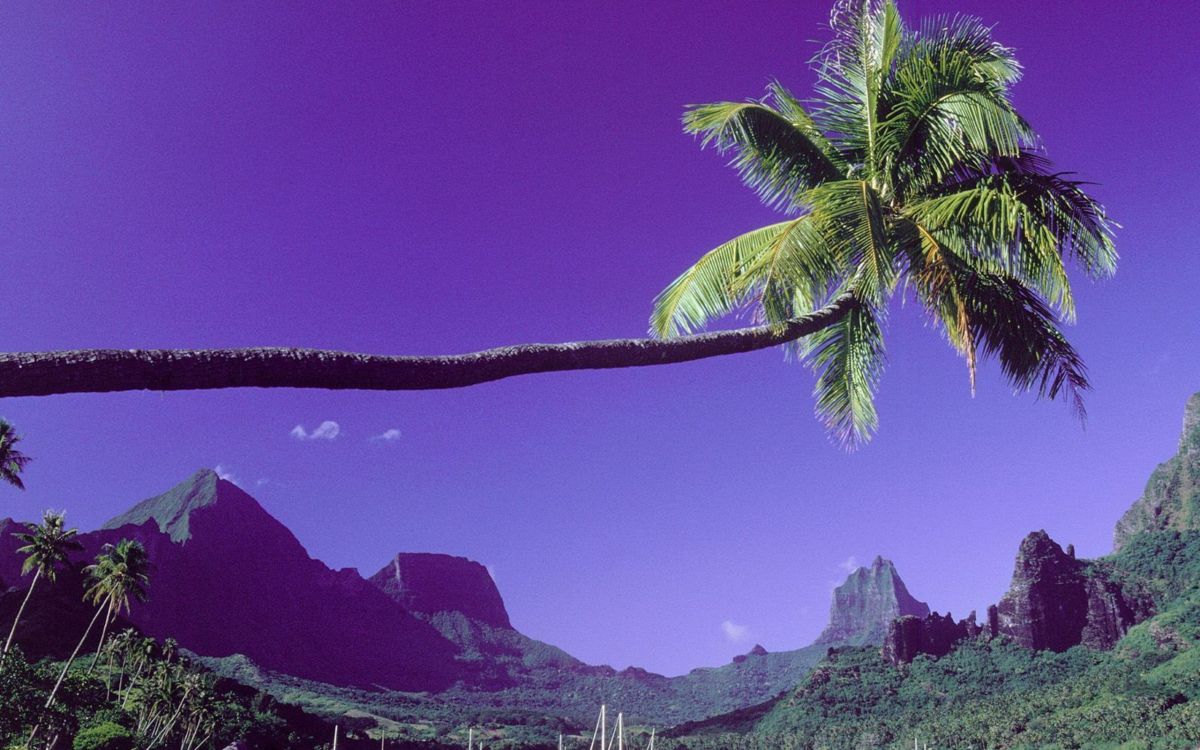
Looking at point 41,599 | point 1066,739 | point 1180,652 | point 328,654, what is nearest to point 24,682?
point 41,599

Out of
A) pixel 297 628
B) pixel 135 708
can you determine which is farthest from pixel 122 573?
pixel 297 628

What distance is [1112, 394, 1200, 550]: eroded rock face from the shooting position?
359ft

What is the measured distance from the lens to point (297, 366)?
2908 millimetres

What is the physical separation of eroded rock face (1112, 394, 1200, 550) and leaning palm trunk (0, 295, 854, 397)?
12980 centimetres

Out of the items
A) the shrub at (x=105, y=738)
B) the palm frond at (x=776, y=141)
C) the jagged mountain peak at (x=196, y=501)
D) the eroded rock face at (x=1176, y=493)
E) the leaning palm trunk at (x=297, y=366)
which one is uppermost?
the jagged mountain peak at (x=196, y=501)

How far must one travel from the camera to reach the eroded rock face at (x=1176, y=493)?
109 meters

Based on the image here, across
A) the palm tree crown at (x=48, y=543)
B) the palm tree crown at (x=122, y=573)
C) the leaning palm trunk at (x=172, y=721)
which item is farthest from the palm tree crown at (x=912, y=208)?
the leaning palm trunk at (x=172, y=721)

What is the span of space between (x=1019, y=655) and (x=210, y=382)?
385ft

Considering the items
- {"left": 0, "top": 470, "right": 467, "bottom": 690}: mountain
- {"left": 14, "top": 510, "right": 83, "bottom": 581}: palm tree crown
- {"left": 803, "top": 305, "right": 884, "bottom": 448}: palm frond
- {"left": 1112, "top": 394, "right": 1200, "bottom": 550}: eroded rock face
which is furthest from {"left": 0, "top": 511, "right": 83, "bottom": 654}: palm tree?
{"left": 1112, "top": 394, "right": 1200, "bottom": 550}: eroded rock face

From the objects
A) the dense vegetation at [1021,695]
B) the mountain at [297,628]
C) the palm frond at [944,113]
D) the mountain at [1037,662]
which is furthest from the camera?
the mountain at [297,628]

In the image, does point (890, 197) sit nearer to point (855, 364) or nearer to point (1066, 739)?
point (855, 364)

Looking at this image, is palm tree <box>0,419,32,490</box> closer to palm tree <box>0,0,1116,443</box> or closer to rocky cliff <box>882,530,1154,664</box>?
palm tree <box>0,0,1116,443</box>

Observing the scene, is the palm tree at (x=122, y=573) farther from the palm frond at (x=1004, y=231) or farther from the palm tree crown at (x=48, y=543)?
the palm frond at (x=1004, y=231)

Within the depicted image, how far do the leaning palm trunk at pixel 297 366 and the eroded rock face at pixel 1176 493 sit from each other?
130 metres
